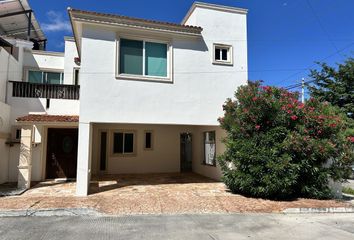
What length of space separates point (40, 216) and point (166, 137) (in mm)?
9641

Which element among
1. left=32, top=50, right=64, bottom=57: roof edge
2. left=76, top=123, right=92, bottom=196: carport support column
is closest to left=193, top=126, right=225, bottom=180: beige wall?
left=76, top=123, right=92, bottom=196: carport support column

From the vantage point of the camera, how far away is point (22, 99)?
13.1 meters

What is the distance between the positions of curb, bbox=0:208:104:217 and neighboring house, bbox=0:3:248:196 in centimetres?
200

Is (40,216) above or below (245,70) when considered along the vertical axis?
below

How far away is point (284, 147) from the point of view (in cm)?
959

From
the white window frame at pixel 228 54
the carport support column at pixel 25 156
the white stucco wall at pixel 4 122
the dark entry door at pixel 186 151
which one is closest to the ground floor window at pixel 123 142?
the dark entry door at pixel 186 151

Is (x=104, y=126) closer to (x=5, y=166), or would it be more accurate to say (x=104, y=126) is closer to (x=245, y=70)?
(x=5, y=166)

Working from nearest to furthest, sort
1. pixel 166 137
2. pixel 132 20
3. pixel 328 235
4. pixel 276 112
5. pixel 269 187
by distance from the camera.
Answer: pixel 328 235 < pixel 269 187 < pixel 276 112 < pixel 132 20 < pixel 166 137

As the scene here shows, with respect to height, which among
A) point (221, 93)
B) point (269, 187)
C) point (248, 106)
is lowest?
point (269, 187)

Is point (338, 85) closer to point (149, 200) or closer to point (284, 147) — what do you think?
point (284, 147)

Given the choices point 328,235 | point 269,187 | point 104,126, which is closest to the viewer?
point 328,235

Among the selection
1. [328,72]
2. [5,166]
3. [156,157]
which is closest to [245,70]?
[156,157]

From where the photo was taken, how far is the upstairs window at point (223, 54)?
41.4 ft

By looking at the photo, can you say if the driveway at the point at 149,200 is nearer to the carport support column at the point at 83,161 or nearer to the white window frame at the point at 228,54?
the carport support column at the point at 83,161
